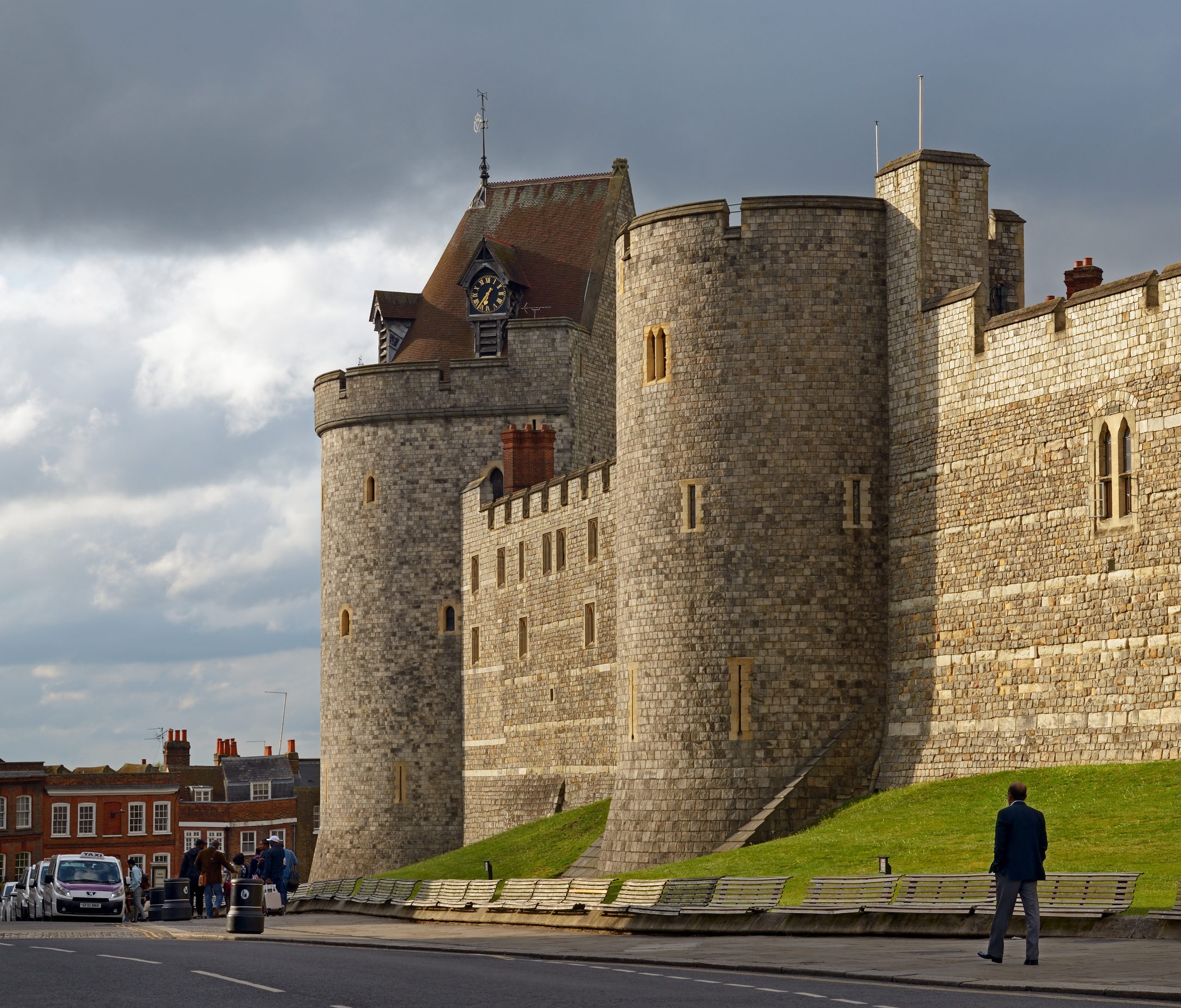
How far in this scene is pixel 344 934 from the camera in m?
26.2

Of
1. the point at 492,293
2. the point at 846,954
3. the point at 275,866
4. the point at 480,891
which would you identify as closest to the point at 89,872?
the point at 275,866

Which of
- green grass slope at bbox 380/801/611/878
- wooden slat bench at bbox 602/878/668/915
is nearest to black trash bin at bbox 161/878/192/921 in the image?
green grass slope at bbox 380/801/611/878

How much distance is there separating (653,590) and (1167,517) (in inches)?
383

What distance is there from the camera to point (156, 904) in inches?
1361

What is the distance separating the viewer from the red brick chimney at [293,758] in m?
91.2

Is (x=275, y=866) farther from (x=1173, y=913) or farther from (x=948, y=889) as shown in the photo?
(x=1173, y=913)

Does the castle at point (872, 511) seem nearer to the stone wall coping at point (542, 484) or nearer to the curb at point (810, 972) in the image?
the stone wall coping at point (542, 484)

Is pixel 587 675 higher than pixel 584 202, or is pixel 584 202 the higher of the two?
pixel 584 202

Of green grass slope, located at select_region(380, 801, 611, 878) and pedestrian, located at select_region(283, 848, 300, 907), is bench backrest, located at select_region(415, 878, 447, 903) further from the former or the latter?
green grass slope, located at select_region(380, 801, 611, 878)

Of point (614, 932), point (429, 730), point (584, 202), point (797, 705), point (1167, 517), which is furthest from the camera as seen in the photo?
point (584, 202)

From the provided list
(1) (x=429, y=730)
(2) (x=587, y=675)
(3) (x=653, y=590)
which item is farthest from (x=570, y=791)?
(3) (x=653, y=590)

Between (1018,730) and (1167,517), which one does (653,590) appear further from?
(1167,517)

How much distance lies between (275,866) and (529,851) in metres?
9.37

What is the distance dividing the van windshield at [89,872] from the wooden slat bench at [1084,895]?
22589 millimetres
